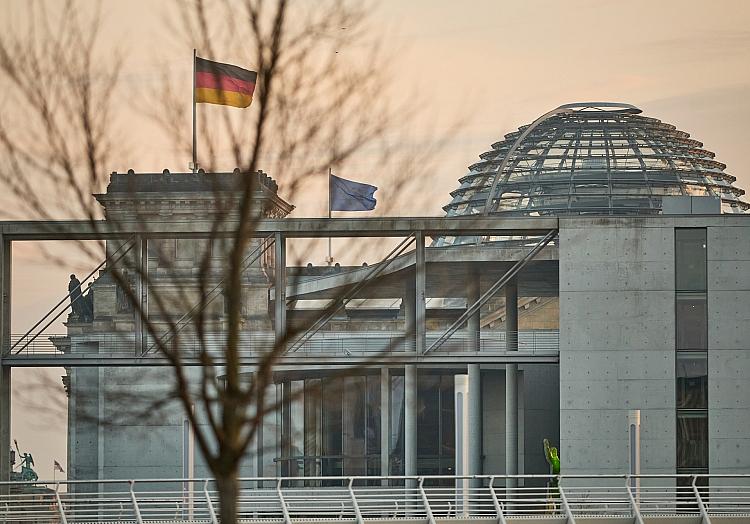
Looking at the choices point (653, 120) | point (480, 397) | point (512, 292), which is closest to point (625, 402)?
point (512, 292)

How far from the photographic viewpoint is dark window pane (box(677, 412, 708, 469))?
38.1 m

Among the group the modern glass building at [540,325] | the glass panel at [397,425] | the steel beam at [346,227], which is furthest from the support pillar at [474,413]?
the steel beam at [346,227]

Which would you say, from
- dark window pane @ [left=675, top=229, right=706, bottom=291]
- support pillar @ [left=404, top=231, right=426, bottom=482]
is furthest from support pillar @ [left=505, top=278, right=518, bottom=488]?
dark window pane @ [left=675, top=229, right=706, bottom=291]

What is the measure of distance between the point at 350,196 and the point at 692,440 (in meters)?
13.9

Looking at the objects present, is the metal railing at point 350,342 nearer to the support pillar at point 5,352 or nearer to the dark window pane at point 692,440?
the support pillar at point 5,352

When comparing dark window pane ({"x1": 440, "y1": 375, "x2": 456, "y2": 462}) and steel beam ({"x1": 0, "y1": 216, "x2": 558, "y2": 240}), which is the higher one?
steel beam ({"x1": 0, "y1": 216, "x2": 558, "y2": 240})

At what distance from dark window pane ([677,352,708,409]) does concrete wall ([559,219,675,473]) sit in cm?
30

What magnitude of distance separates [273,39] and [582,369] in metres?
23.2

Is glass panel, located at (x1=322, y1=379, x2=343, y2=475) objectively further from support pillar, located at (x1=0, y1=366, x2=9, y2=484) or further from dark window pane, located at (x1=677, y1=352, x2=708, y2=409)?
dark window pane, located at (x1=677, y1=352, x2=708, y2=409)

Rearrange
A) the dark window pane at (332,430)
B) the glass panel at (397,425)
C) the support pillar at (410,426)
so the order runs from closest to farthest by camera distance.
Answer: the support pillar at (410,426) → the glass panel at (397,425) → the dark window pane at (332,430)

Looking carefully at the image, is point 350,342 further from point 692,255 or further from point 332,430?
point 692,255

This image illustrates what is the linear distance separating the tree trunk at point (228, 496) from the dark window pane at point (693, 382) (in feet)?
76.4

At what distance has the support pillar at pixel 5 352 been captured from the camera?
132 feet

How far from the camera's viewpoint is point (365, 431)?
63.3 metres
